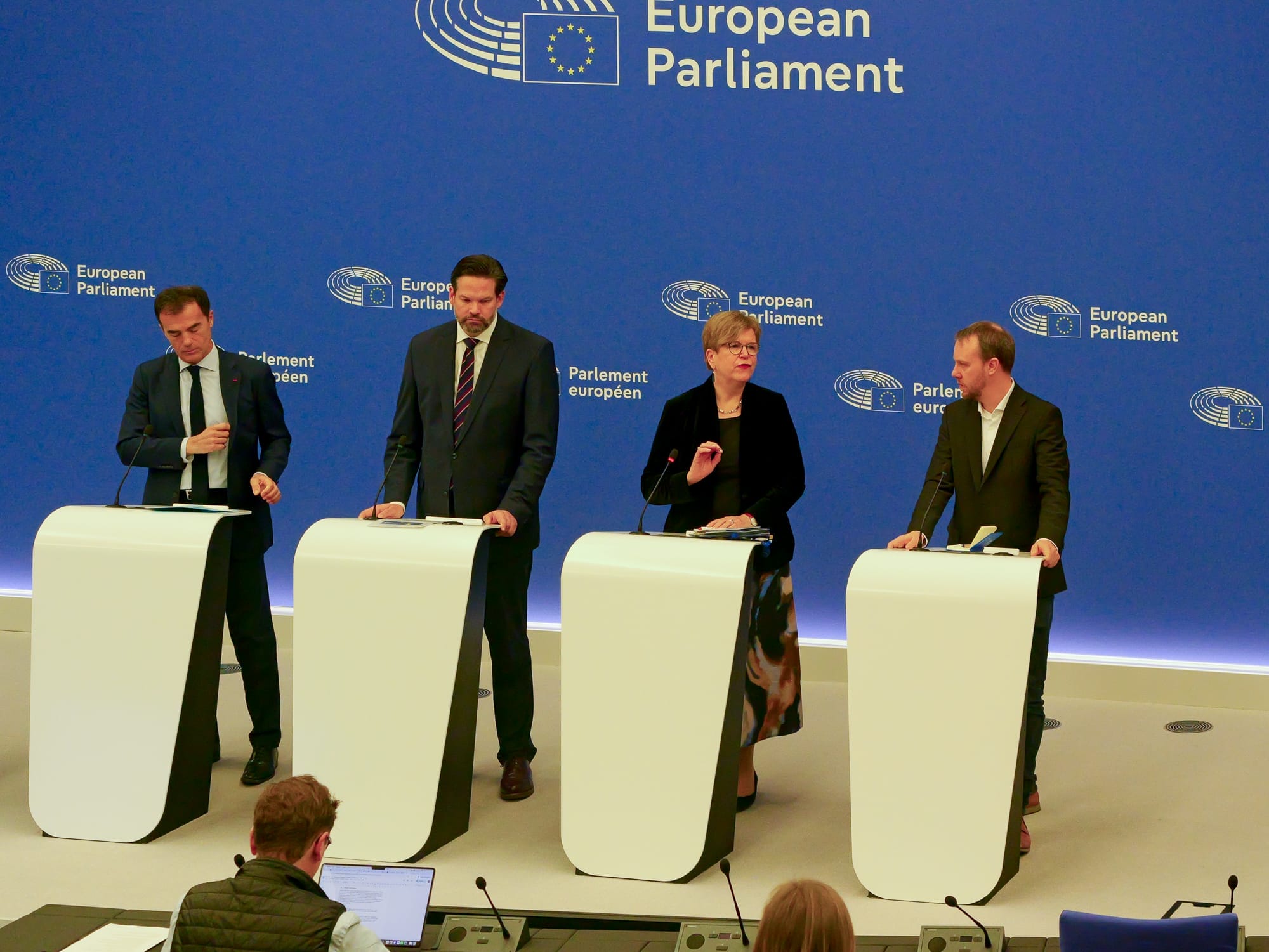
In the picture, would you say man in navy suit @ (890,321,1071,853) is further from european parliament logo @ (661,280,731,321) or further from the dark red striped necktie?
european parliament logo @ (661,280,731,321)

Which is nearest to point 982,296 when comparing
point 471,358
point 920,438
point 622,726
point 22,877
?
point 920,438

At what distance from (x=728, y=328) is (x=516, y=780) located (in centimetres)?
157

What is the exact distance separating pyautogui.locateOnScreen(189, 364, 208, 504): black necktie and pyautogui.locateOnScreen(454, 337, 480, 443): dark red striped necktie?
35.2 inches

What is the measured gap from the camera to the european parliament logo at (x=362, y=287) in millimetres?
6609

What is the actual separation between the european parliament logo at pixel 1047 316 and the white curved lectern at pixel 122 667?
334cm

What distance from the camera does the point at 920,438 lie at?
20.2 feet

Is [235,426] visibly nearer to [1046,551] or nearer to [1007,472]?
[1007,472]

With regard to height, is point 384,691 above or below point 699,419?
below

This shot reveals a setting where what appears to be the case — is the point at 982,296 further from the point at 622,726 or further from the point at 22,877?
the point at 22,877

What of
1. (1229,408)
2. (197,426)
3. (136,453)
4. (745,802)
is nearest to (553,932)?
(745,802)

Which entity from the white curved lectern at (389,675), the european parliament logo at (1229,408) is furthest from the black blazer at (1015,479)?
the european parliament logo at (1229,408)

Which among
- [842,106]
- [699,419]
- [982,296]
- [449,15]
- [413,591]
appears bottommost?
[413,591]

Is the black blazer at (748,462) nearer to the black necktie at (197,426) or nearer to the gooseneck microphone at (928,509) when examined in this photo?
the gooseneck microphone at (928,509)

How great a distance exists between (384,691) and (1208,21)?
13.8 feet
